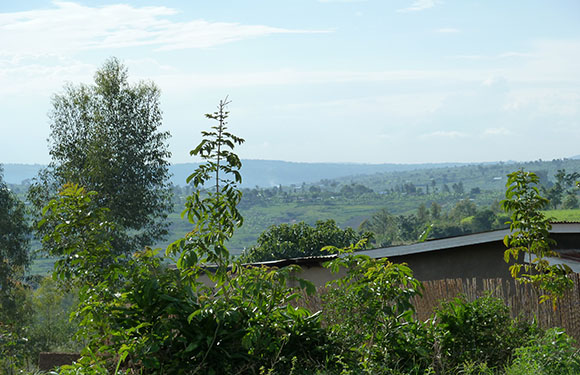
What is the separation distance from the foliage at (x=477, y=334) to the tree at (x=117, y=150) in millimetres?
30229

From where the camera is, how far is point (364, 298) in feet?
24.0

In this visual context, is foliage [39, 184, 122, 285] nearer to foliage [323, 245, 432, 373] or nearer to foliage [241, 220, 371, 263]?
foliage [323, 245, 432, 373]

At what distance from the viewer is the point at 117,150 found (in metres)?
38.2

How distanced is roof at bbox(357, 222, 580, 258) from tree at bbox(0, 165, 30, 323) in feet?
76.8

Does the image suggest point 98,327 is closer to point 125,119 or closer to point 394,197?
point 125,119

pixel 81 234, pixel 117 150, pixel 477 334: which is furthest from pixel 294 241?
pixel 81 234

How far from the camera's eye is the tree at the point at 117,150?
121ft

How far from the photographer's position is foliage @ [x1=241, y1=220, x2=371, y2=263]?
31938 mm

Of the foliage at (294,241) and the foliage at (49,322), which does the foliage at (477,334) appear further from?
Result: the foliage at (49,322)

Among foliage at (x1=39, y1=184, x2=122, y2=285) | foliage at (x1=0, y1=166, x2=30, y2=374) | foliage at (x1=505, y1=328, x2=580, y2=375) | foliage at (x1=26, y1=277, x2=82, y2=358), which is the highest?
foliage at (x1=39, y1=184, x2=122, y2=285)

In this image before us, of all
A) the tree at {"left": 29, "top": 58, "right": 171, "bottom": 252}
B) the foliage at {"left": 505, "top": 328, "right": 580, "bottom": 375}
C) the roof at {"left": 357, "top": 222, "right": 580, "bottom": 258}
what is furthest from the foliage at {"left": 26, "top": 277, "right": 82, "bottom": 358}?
the foliage at {"left": 505, "top": 328, "right": 580, "bottom": 375}

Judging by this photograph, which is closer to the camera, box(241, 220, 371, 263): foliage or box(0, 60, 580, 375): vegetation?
box(0, 60, 580, 375): vegetation

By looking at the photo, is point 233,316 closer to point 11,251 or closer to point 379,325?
point 379,325

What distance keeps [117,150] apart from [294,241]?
11.7m
